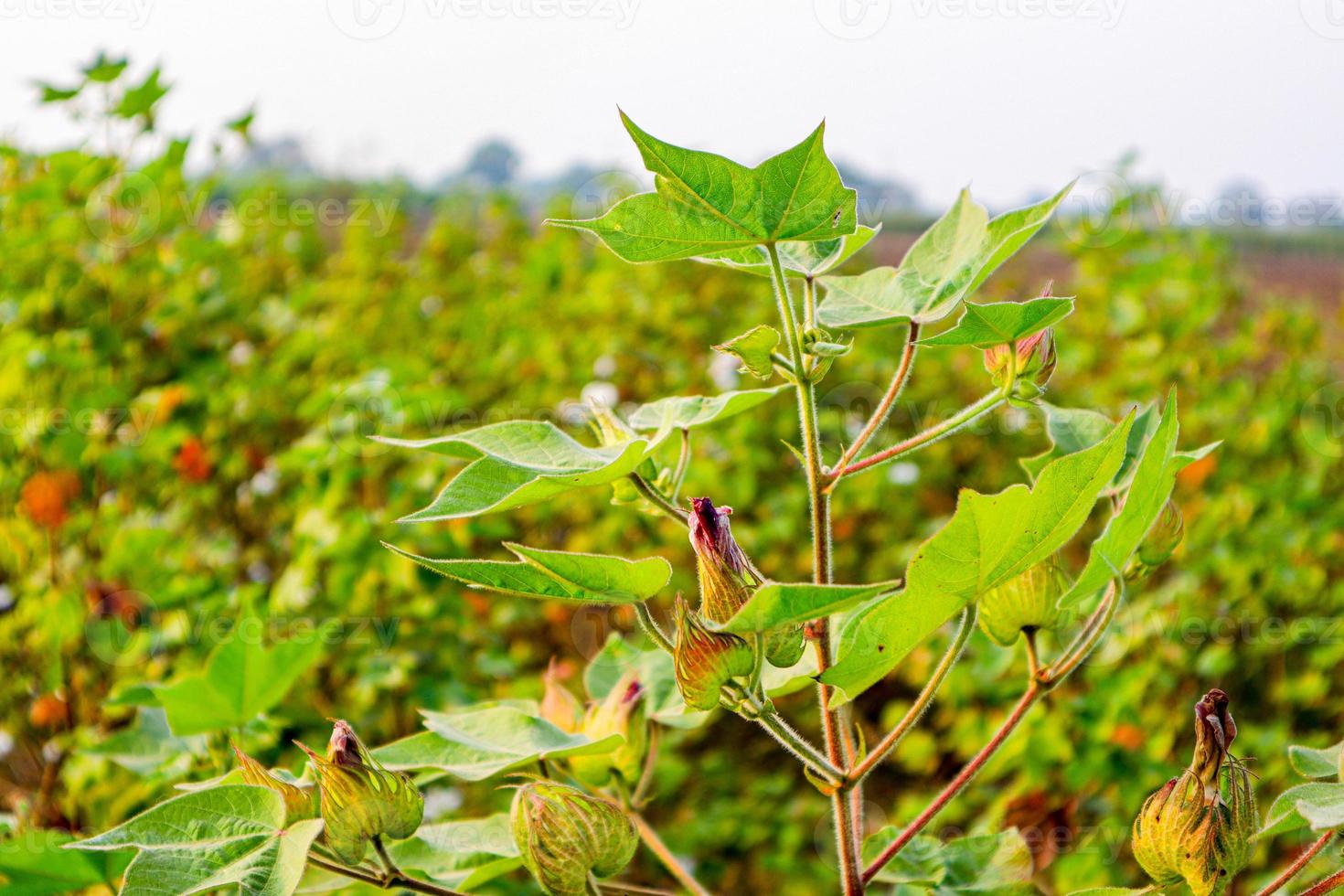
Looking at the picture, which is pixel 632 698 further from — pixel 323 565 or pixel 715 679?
pixel 323 565

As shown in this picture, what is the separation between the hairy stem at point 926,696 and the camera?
37cm

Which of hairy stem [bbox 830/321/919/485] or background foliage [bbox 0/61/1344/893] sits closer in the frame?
hairy stem [bbox 830/321/919/485]

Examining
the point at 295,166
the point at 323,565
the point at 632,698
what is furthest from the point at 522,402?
the point at 295,166

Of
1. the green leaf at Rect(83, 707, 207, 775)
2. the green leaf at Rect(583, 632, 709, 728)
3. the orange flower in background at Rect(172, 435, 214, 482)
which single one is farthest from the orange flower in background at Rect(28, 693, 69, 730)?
the green leaf at Rect(583, 632, 709, 728)

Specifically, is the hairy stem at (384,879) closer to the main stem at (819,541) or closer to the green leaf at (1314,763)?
the main stem at (819,541)

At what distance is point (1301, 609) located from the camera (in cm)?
150

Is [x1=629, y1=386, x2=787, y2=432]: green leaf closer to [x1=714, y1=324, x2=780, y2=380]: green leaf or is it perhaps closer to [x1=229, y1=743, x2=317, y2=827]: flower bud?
[x1=714, y1=324, x2=780, y2=380]: green leaf

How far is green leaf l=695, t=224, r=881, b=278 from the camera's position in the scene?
0.41 meters

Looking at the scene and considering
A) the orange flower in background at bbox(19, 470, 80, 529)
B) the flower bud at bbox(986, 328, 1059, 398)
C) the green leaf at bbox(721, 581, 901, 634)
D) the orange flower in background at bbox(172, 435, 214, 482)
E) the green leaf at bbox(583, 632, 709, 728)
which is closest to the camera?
the green leaf at bbox(721, 581, 901, 634)

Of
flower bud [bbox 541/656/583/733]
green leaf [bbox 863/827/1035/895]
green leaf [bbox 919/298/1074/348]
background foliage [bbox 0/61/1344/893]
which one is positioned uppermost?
green leaf [bbox 919/298/1074/348]

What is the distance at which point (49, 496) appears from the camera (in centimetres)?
120

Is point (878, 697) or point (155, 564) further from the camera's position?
point (878, 697)

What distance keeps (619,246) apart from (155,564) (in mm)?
924

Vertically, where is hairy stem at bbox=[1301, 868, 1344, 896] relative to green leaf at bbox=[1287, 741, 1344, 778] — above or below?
below
